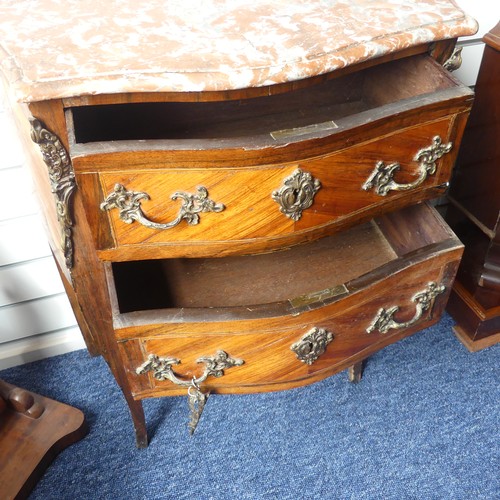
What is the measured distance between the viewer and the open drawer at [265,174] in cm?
69

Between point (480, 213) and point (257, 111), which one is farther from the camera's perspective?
point (480, 213)

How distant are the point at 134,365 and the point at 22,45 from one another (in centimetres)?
47

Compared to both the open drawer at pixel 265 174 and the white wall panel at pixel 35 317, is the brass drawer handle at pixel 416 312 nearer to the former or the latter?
the open drawer at pixel 265 174

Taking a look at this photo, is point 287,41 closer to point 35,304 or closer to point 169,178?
point 169,178

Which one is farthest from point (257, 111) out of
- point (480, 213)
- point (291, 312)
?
point (480, 213)

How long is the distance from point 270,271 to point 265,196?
0.33 m

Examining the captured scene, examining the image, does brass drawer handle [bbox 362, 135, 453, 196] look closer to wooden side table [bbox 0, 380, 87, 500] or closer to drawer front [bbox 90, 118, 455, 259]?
drawer front [bbox 90, 118, 455, 259]

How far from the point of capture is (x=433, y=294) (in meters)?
0.95

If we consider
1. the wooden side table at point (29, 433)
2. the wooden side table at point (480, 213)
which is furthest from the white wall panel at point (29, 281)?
the wooden side table at point (480, 213)

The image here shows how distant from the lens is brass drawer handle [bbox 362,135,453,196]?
0.80 meters

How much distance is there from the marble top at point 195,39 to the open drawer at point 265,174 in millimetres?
59

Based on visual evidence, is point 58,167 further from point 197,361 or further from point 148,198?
point 197,361

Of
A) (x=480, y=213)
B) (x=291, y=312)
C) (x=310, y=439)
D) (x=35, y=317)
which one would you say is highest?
(x=291, y=312)

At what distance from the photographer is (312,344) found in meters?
0.89
